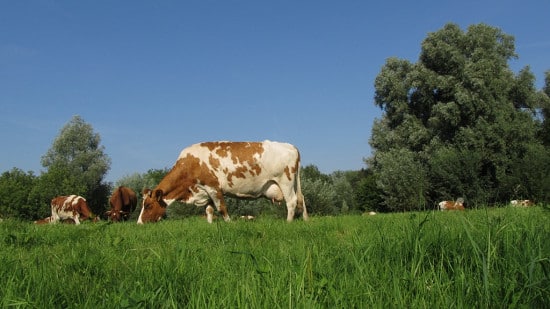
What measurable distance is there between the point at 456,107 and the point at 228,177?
3155 cm

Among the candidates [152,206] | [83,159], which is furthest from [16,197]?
[152,206]

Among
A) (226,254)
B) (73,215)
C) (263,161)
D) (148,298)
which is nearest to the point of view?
(148,298)

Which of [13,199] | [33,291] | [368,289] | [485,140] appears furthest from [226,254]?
[13,199]

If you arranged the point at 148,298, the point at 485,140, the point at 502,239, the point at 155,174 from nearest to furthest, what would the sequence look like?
the point at 148,298 < the point at 502,239 < the point at 485,140 < the point at 155,174

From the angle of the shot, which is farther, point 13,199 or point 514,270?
point 13,199

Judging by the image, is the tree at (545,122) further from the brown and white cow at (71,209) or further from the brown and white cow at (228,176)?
the brown and white cow at (71,209)

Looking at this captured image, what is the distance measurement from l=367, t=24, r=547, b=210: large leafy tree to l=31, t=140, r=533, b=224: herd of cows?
2453 centimetres

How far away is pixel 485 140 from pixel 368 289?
135 ft

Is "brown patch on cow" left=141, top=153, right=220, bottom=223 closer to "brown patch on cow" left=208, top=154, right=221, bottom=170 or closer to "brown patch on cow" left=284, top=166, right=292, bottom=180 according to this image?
"brown patch on cow" left=208, top=154, right=221, bottom=170

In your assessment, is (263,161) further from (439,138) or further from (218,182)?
(439,138)

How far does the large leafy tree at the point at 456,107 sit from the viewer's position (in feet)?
127

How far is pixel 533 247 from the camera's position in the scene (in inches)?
110

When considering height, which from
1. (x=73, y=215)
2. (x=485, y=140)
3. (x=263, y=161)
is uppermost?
(x=485, y=140)

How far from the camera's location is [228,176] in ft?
46.7
